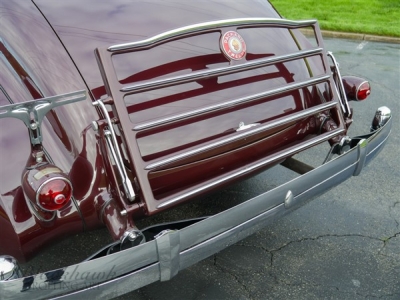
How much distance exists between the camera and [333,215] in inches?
125

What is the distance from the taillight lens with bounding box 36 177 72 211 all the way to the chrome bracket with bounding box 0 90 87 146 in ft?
0.65

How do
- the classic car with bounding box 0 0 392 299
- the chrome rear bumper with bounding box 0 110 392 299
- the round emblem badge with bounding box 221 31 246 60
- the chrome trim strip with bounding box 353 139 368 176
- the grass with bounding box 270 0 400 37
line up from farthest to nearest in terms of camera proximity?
the grass with bounding box 270 0 400 37 → the chrome trim strip with bounding box 353 139 368 176 → the round emblem badge with bounding box 221 31 246 60 → the classic car with bounding box 0 0 392 299 → the chrome rear bumper with bounding box 0 110 392 299

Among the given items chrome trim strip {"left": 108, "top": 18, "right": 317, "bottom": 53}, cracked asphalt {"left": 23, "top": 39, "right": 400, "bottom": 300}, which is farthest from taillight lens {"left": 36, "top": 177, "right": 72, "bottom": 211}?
cracked asphalt {"left": 23, "top": 39, "right": 400, "bottom": 300}

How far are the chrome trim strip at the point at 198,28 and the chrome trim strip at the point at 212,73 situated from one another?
0.15m

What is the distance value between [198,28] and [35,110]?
0.83 m

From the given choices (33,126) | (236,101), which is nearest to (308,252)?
(236,101)

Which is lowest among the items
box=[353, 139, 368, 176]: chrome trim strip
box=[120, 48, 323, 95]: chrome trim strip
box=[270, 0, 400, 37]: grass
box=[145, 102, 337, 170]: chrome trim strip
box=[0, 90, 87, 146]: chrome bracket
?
box=[270, 0, 400, 37]: grass

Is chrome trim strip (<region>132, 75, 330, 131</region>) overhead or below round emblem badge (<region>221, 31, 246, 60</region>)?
below

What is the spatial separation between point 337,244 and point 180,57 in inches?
63.6

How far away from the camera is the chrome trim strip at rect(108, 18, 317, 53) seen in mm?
1849

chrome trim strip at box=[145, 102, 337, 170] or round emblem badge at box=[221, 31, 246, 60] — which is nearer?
chrome trim strip at box=[145, 102, 337, 170]

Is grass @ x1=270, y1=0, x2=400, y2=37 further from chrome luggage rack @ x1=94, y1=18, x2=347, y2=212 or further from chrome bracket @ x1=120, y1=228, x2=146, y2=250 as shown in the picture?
chrome bracket @ x1=120, y1=228, x2=146, y2=250

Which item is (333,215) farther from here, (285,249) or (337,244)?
(285,249)

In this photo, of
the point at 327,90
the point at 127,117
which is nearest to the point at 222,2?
the point at 327,90
